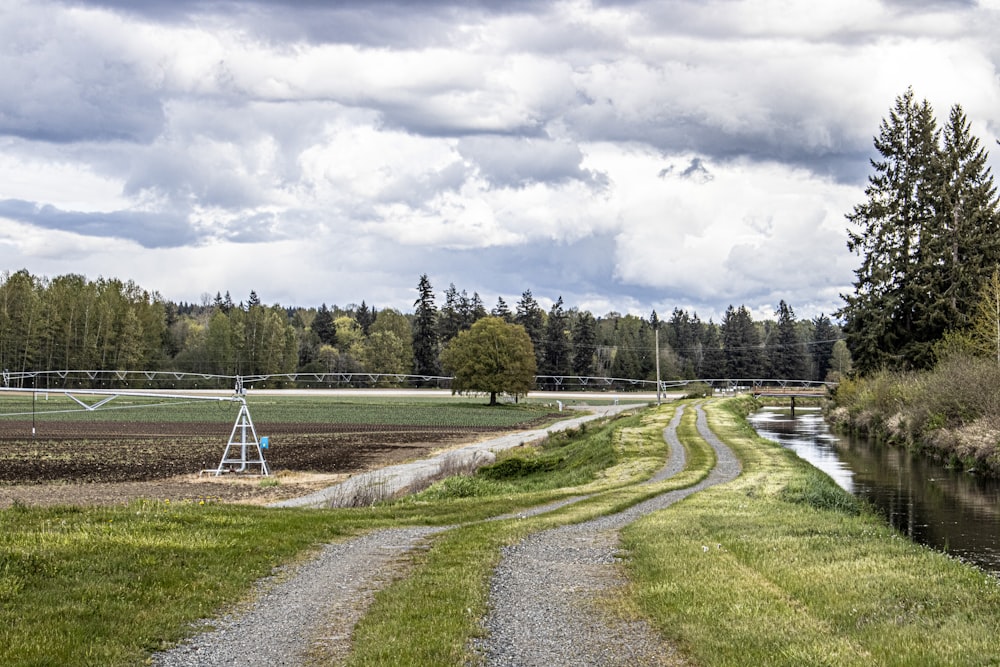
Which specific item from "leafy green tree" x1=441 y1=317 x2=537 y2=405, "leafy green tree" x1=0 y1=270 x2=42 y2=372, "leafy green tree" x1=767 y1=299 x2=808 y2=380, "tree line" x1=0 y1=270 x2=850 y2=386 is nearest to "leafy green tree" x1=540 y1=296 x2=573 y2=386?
"tree line" x1=0 y1=270 x2=850 y2=386

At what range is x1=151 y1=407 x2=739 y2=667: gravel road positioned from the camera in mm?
8945

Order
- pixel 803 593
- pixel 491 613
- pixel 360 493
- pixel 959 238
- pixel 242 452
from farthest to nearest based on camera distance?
1. pixel 959 238
2. pixel 242 452
3. pixel 360 493
4. pixel 803 593
5. pixel 491 613

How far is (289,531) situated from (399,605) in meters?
5.86

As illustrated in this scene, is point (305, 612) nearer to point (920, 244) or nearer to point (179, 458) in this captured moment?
point (179, 458)

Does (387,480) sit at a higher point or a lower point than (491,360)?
lower

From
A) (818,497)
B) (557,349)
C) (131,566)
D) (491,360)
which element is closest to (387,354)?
(557,349)

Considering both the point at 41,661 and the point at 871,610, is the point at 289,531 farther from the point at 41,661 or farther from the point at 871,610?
the point at 871,610

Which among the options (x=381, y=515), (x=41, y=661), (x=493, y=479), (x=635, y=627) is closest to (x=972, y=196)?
(x=493, y=479)

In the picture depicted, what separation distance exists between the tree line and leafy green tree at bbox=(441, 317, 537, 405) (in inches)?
1536

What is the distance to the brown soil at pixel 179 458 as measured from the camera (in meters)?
28.6

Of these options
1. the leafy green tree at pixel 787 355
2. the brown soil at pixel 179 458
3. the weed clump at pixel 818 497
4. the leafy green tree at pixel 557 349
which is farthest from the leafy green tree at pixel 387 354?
the weed clump at pixel 818 497

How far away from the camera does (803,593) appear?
469 inches

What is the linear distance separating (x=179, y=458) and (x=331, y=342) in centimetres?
14704

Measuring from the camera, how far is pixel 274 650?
895 centimetres
